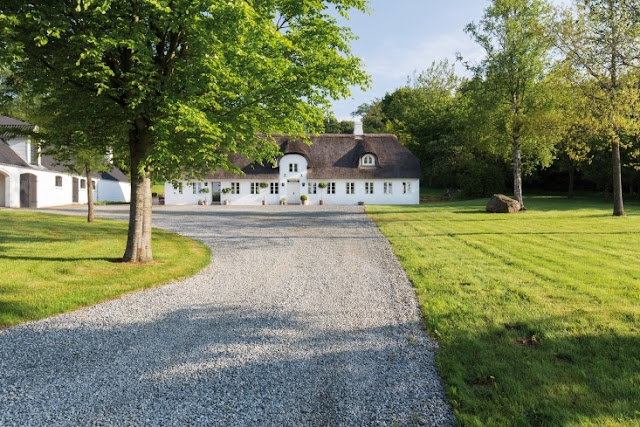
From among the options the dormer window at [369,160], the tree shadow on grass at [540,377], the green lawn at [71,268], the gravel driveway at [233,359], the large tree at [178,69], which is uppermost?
the dormer window at [369,160]

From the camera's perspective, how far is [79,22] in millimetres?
7816

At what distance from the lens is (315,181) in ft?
129

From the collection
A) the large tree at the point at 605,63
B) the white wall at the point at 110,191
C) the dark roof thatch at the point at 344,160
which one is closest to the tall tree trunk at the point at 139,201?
the large tree at the point at 605,63

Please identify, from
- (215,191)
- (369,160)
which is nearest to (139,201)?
(215,191)

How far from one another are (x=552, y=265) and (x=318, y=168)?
3126cm

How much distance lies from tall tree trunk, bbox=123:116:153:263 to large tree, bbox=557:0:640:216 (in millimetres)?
19303

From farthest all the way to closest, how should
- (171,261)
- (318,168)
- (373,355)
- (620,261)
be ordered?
(318,168) → (171,261) → (620,261) → (373,355)

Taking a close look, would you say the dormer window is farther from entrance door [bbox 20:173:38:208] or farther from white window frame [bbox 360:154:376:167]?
entrance door [bbox 20:173:38:208]

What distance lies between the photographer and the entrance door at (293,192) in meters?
39.1

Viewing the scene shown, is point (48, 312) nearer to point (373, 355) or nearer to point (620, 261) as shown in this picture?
point (373, 355)

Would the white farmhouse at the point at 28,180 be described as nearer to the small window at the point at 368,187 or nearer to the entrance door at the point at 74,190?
the entrance door at the point at 74,190

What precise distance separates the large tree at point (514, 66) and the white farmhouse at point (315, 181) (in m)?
12.9

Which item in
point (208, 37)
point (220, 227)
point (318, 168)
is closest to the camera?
point (208, 37)

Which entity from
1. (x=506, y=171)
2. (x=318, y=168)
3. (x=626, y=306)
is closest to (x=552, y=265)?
(x=626, y=306)
